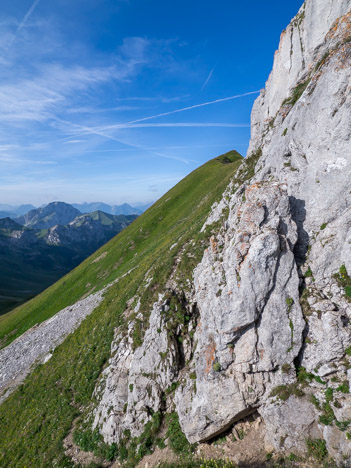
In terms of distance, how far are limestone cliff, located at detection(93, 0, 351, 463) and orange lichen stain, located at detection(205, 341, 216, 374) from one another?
0.06m

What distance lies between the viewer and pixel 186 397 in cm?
1606

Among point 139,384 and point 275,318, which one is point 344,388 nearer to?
point 275,318

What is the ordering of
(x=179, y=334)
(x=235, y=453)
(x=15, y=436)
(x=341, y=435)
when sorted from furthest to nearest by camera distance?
1. (x=15, y=436)
2. (x=179, y=334)
3. (x=235, y=453)
4. (x=341, y=435)

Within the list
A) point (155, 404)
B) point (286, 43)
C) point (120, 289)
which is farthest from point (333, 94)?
point (120, 289)

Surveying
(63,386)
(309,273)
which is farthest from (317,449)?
(63,386)

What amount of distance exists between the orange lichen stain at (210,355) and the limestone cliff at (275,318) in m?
0.06

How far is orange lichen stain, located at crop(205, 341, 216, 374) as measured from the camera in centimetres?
1552

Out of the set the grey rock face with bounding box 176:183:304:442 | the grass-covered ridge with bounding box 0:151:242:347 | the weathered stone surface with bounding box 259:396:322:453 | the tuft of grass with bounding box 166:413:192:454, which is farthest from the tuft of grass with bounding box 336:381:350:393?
the grass-covered ridge with bounding box 0:151:242:347

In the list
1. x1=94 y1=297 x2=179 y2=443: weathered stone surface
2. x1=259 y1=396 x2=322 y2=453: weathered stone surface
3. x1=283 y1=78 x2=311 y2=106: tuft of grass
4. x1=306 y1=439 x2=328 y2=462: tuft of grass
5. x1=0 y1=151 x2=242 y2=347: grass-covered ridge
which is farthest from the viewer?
x1=0 y1=151 x2=242 y2=347: grass-covered ridge

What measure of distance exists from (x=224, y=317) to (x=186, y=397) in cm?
651

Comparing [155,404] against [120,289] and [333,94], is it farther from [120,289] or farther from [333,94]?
[333,94]

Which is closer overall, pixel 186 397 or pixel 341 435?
pixel 341 435

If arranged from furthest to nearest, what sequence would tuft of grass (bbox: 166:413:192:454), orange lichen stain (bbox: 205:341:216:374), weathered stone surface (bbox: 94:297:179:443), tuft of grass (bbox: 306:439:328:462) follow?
weathered stone surface (bbox: 94:297:179:443)
orange lichen stain (bbox: 205:341:216:374)
tuft of grass (bbox: 166:413:192:454)
tuft of grass (bbox: 306:439:328:462)

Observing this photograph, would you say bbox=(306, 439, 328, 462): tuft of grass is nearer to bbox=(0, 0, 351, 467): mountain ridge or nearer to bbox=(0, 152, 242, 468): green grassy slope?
bbox=(0, 0, 351, 467): mountain ridge
